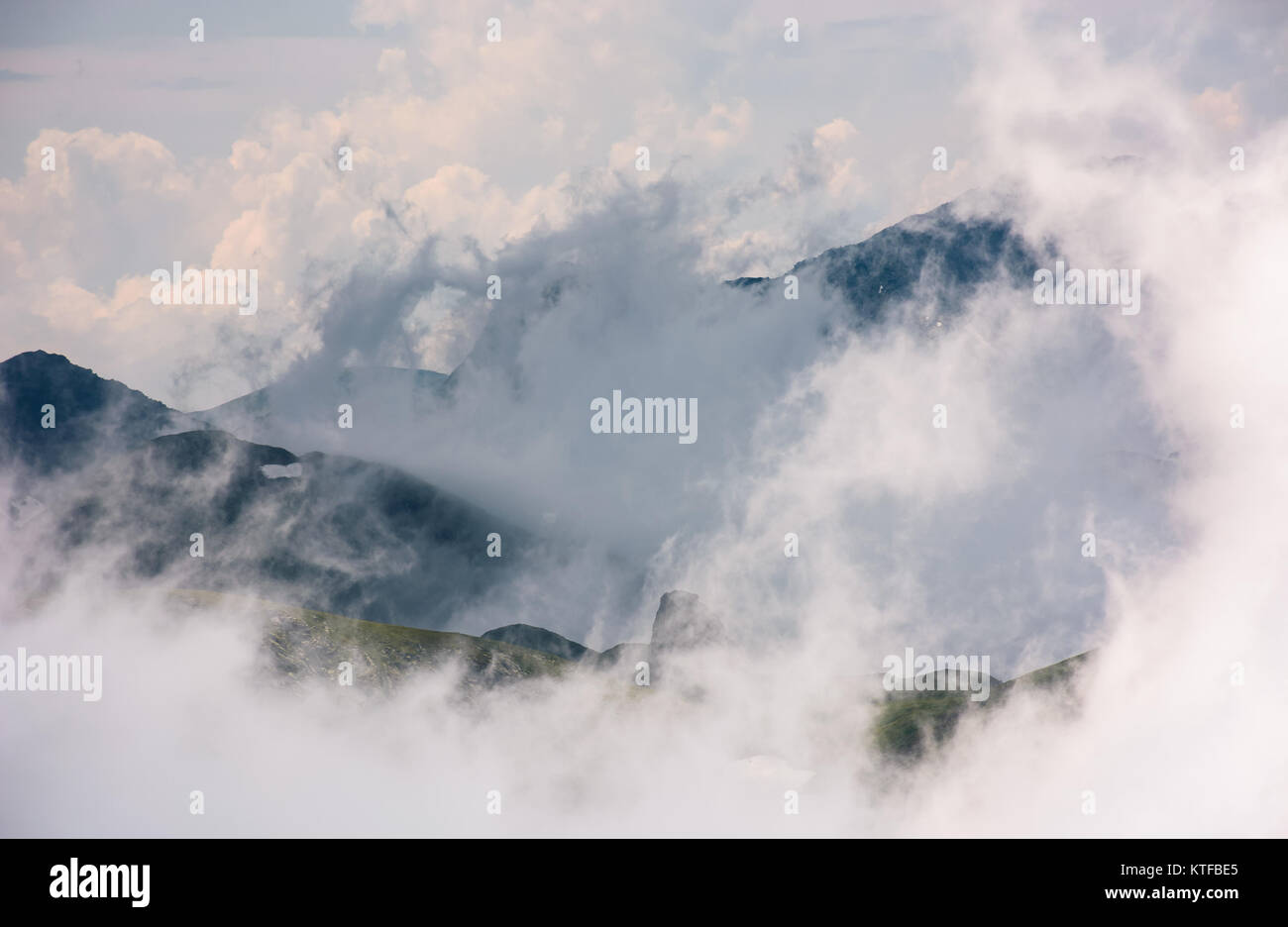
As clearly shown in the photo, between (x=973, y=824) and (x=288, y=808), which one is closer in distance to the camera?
(x=288, y=808)

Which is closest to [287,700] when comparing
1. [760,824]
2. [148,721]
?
[148,721]

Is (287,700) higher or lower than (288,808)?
higher

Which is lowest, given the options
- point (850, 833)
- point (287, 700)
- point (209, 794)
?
point (850, 833)

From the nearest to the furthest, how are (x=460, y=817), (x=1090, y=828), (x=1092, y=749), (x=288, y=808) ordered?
(x=1090, y=828) → (x=288, y=808) → (x=460, y=817) → (x=1092, y=749)

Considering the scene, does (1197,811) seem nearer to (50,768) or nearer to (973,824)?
(973,824)

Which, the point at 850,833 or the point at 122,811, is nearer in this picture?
the point at 122,811

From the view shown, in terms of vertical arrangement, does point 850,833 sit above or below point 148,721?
below

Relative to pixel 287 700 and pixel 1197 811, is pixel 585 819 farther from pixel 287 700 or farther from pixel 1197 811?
pixel 1197 811

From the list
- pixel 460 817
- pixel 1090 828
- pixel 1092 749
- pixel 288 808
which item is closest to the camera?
pixel 1090 828

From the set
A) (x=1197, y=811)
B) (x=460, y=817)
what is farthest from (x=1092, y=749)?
(x=460, y=817)
